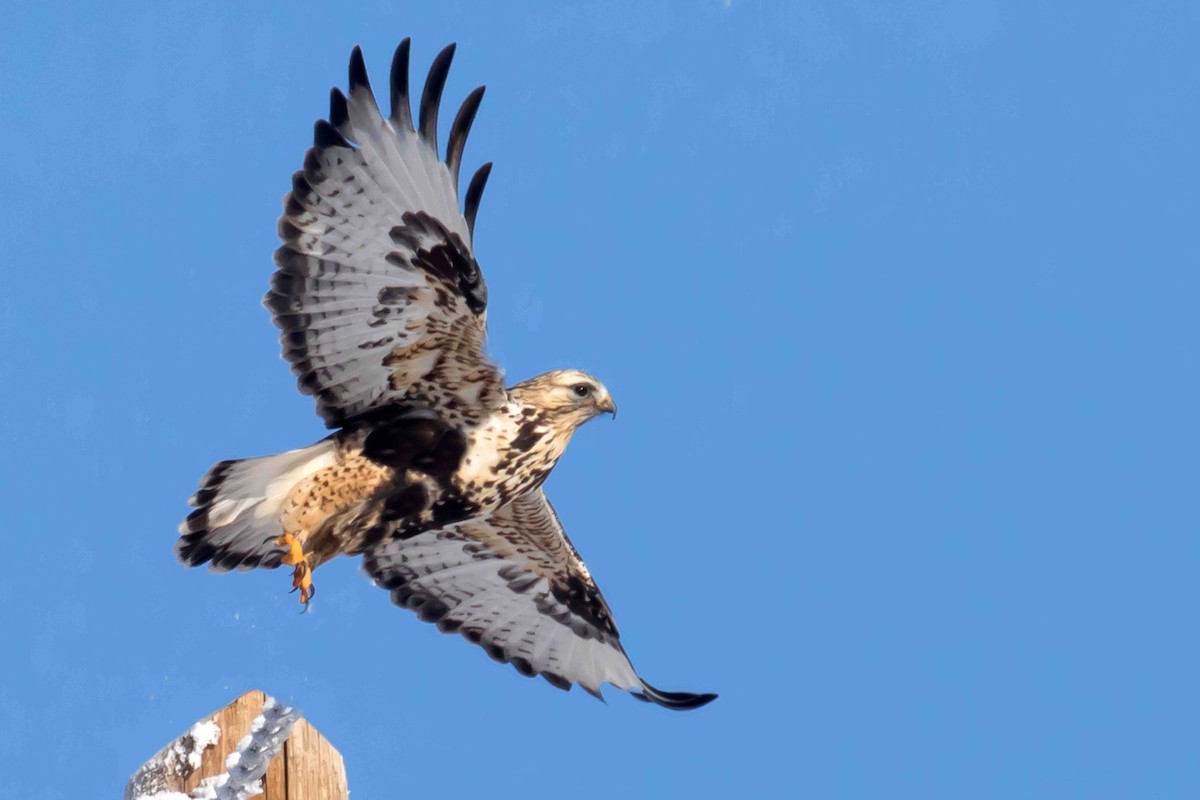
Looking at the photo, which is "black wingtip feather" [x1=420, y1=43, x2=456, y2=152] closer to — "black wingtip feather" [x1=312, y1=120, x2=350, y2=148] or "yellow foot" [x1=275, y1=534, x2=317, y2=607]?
"black wingtip feather" [x1=312, y1=120, x2=350, y2=148]

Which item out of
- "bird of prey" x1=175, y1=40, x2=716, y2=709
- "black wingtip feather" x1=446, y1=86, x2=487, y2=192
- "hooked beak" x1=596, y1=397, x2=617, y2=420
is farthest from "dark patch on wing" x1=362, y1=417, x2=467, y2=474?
"black wingtip feather" x1=446, y1=86, x2=487, y2=192

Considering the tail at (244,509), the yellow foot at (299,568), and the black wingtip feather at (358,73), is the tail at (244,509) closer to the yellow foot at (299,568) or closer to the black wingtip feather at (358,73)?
the yellow foot at (299,568)

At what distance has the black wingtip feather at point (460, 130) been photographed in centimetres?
523

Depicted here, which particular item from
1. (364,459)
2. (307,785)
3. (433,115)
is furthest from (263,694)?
(433,115)

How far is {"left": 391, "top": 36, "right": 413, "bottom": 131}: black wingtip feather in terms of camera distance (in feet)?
17.4

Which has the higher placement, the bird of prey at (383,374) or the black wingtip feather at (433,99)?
the black wingtip feather at (433,99)

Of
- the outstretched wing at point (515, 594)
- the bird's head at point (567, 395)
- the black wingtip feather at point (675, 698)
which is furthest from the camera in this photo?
the outstretched wing at point (515, 594)

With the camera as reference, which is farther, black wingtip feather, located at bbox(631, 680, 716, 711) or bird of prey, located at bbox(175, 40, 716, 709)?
black wingtip feather, located at bbox(631, 680, 716, 711)

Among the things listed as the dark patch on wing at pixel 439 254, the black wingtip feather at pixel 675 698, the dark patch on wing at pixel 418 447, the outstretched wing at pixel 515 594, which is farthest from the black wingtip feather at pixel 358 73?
the black wingtip feather at pixel 675 698

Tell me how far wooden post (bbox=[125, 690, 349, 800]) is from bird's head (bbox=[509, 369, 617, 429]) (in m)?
2.25

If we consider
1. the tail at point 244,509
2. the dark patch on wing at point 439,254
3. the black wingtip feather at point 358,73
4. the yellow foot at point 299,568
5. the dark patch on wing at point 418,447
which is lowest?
the yellow foot at point 299,568

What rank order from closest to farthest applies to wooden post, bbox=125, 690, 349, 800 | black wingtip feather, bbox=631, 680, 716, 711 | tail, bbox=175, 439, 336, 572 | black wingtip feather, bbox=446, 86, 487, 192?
wooden post, bbox=125, 690, 349, 800 < black wingtip feather, bbox=446, 86, 487, 192 < tail, bbox=175, 439, 336, 572 < black wingtip feather, bbox=631, 680, 716, 711

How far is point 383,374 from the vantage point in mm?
5570

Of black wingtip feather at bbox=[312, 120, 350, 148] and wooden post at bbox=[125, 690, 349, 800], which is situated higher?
black wingtip feather at bbox=[312, 120, 350, 148]
